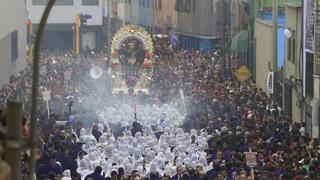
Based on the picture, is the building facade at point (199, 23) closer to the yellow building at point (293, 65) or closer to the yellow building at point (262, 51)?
the yellow building at point (262, 51)

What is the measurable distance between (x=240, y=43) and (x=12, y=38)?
10.1 metres

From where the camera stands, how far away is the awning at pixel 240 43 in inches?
1843

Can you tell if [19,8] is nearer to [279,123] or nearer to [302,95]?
[302,95]

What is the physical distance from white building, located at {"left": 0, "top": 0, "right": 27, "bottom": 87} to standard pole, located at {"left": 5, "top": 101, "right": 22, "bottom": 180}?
3669 cm

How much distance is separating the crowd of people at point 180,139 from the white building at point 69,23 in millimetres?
48827

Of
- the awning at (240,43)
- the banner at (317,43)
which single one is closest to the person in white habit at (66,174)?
the banner at (317,43)

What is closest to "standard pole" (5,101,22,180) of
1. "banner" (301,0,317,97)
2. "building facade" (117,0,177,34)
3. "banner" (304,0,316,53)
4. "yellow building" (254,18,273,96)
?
"banner" (301,0,317,97)

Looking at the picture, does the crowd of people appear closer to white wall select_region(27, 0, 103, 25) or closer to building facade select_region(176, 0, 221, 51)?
building facade select_region(176, 0, 221, 51)

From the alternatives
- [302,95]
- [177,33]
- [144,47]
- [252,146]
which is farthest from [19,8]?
[252,146]

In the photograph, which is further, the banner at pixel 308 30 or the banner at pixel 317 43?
the banner at pixel 308 30

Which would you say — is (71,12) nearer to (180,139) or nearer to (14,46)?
(14,46)

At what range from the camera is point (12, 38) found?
162 ft

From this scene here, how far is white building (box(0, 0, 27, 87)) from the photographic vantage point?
4356 centimetres

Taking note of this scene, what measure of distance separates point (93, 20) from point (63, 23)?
2.58m
